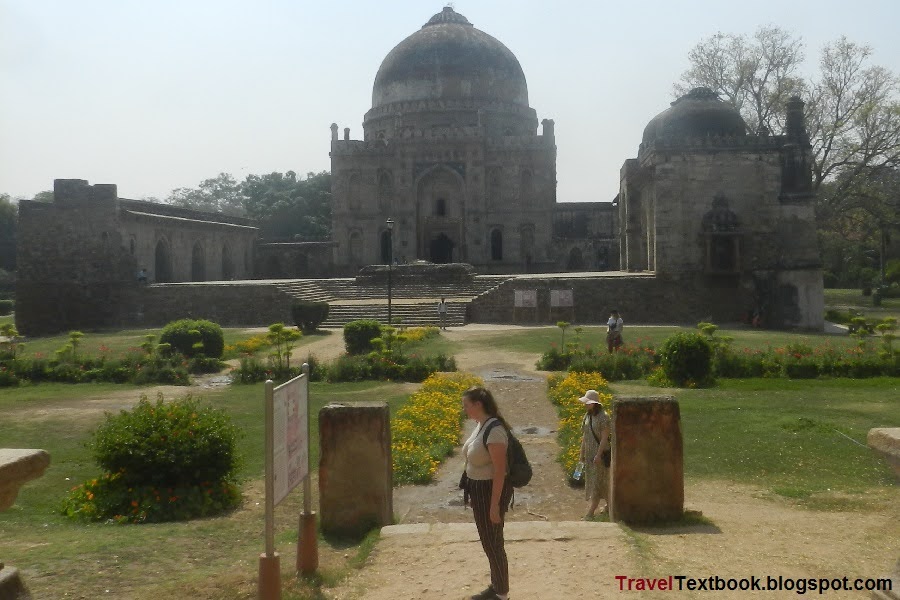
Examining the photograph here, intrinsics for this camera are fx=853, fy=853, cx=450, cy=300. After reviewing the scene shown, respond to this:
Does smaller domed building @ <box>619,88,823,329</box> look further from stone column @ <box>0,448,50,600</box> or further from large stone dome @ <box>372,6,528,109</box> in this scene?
stone column @ <box>0,448,50,600</box>

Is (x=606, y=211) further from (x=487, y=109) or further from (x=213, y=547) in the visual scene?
(x=213, y=547)

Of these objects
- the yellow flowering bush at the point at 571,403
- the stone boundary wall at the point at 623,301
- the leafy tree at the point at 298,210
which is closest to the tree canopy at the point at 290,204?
the leafy tree at the point at 298,210

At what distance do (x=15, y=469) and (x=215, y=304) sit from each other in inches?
1024

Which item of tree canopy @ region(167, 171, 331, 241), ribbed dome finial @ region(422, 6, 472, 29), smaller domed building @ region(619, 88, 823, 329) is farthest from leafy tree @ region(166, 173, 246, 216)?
smaller domed building @ region(619, 88, 823, 329)

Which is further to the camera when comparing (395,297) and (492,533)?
(395,297)

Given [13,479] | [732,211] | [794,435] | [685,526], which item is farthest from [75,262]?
[13,479]

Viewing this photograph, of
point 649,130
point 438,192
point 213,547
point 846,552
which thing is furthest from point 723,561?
point 438,192

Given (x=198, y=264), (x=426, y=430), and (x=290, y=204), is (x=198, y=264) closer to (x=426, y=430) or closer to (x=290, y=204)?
(x=290, y=204)

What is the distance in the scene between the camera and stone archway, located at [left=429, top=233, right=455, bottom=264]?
139 ft

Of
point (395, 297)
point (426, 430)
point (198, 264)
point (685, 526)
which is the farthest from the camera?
point (198, 264)

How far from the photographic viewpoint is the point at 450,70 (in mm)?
43500

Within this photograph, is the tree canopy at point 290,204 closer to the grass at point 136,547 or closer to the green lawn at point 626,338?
the green lawn at point 626,338

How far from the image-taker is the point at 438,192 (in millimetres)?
41594

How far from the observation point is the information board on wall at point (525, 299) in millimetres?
26500
